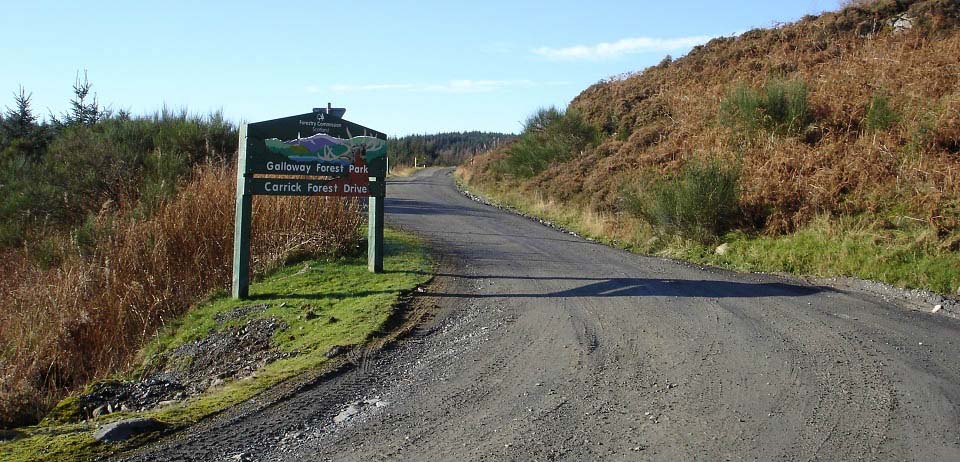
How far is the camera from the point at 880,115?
1619cm

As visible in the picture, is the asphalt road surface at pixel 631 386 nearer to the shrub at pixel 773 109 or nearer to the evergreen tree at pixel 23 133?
the shrub at pixel 773 109

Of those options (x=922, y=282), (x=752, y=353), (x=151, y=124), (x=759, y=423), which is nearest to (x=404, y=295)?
(x=752, y=353)

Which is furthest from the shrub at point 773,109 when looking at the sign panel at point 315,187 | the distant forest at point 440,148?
the distant forest at point 440,148

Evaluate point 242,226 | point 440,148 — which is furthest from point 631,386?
point 440,148

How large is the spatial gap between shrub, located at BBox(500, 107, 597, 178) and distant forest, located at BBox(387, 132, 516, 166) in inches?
939

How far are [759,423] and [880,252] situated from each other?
23.8ft

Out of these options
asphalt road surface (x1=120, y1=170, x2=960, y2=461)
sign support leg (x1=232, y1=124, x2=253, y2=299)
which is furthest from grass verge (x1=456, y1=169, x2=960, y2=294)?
sign support leg (x1=232, y1=124, x2=253, y2=299)

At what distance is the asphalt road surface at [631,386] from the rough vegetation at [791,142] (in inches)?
142

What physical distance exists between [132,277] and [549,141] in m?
20.5

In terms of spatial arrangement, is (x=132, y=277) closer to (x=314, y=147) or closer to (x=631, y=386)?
(x=314, y=147)

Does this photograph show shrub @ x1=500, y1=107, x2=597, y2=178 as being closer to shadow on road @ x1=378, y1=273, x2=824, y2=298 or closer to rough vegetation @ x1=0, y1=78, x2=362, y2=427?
rough vegetation @ x1=0, y1=78, x2=362, y2=427

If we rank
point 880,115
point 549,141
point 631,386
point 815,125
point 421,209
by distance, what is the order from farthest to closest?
point 549,141
point 421,209
point 815,125
point 880,115
point 631,386

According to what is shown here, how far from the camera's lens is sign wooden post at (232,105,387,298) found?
9.23 metres

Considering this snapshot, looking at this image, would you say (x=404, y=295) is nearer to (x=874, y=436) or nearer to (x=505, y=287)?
(x=505, y=287)
